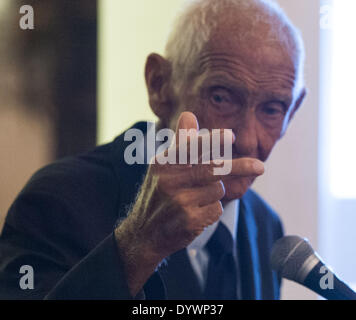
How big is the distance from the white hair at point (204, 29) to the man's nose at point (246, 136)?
17 cm

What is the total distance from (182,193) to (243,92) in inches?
16.5

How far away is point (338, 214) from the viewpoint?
1502 mm

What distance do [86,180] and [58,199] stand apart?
3.8 inches

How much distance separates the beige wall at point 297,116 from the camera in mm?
1549

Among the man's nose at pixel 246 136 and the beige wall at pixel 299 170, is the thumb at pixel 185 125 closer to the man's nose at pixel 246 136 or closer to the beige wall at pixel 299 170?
the man's nose at pixel 246 136

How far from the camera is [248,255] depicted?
1.24 m

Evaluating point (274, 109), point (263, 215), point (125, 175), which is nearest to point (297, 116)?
point (263, 215)

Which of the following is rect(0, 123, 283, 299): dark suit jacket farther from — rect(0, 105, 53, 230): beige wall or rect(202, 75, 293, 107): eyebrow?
rect(0, 105, 53, 230): beige wall

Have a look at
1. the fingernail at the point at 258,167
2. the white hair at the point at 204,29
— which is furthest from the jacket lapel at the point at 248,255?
the fingernail at the point at 258,167

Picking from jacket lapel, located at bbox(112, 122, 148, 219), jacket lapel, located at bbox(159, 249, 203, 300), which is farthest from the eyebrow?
jacket lapel, located at bbox(159, 249, 203, 300)
